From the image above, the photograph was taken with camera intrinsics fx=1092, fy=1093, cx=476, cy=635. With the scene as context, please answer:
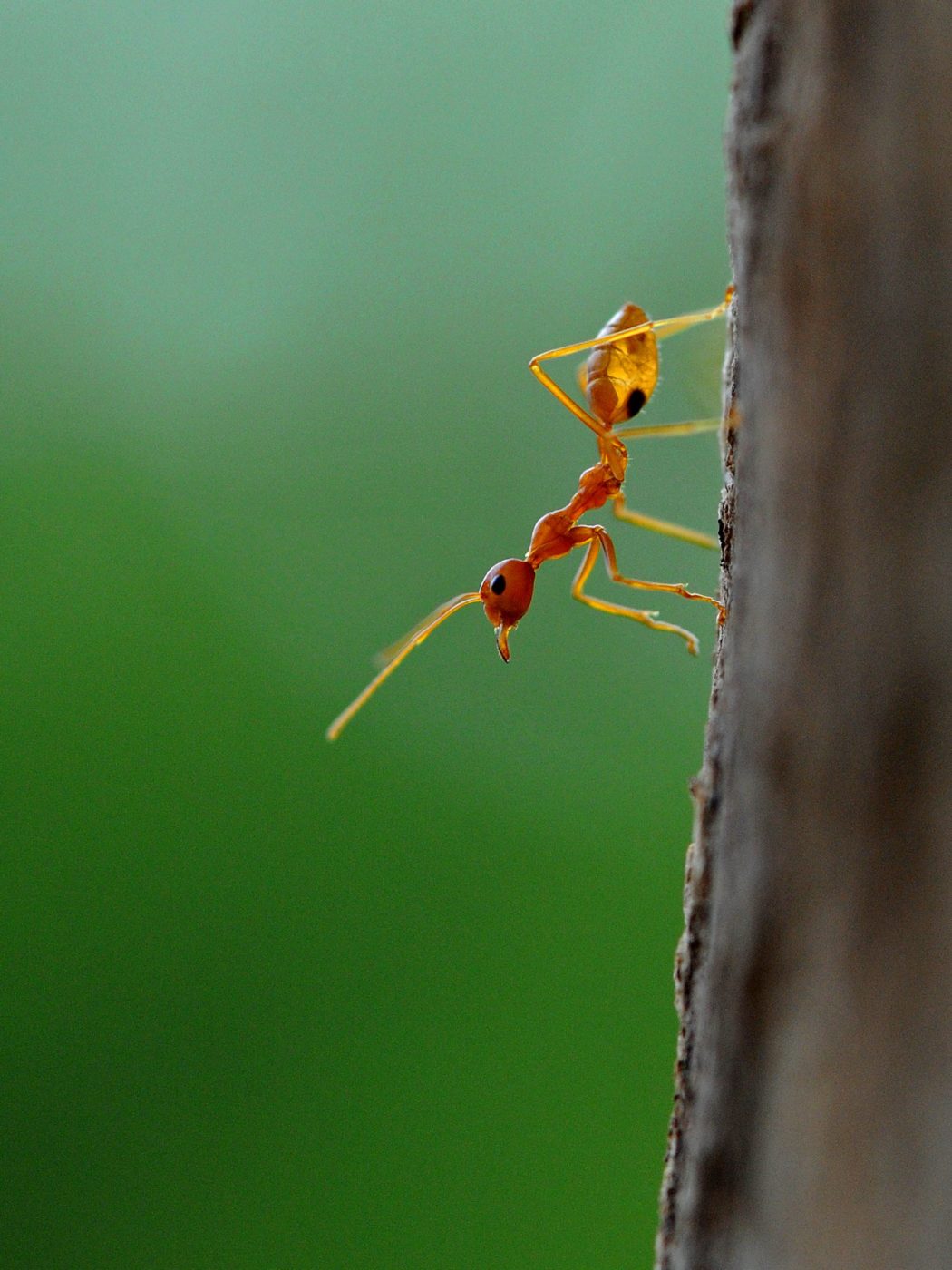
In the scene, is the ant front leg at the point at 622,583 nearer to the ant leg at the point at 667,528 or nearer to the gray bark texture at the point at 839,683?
the ant leg at the point at 667,528

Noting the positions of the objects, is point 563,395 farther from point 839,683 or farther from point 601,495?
point 839,683

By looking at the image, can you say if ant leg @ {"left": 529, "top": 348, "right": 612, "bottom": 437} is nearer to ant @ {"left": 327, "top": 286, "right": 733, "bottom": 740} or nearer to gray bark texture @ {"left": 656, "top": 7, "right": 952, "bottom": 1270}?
ant @ {"left": 327, "top": 286, "right": 733, "bottom": 740}

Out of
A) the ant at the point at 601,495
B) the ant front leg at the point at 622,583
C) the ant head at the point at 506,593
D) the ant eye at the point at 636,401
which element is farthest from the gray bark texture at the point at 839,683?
the ant eye at the point at 636,401

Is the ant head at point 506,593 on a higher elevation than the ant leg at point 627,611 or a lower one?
higher

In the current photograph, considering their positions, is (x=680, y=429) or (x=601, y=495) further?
(x=601, y=495)

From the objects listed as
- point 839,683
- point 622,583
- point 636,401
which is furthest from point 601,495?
point 839,683

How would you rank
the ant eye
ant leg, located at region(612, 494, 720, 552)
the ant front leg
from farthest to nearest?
the ant eye
ant leg, located at region(612, 494, 720, 552)
the ant front leg

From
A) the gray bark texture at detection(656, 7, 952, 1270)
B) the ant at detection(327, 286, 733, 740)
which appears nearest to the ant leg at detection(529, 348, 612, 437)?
the ant at detection(327, 286, 733, 740)
